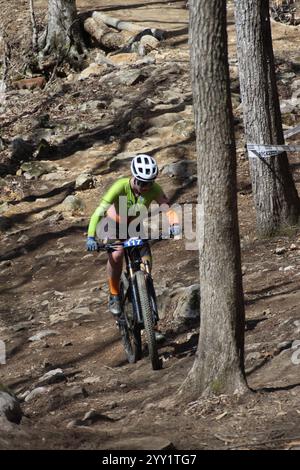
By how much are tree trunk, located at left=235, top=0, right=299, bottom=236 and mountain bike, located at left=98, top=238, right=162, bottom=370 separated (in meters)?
3.21

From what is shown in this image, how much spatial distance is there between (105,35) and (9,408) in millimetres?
17614

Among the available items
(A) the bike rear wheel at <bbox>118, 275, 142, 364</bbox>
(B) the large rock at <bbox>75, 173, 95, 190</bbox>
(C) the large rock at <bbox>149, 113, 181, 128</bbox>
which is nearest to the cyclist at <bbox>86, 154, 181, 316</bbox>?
(A) the bike rear wheel at <bbox>118, 275, 142, 364</bbox>

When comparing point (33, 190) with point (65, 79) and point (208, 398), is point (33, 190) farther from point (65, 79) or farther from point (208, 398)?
point (208, 398)

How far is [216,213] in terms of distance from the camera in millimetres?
6629

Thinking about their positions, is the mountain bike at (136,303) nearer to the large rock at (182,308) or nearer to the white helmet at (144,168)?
the white helmet at (144,168)

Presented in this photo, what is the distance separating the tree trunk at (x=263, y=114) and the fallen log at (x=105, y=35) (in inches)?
461

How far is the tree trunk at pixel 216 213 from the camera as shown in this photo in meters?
6.47

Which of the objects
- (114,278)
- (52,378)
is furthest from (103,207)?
(52,378)

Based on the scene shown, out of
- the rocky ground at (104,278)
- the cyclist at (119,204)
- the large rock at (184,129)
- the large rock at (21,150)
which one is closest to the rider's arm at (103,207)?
the cyclist at (119,204)

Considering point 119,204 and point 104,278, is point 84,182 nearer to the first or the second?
point 104,278

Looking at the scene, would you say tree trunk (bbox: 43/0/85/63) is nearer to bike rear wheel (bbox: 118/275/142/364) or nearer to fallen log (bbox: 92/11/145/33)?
fallen log (bbox: 92/11/145/33)

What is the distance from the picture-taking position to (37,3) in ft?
92.6
